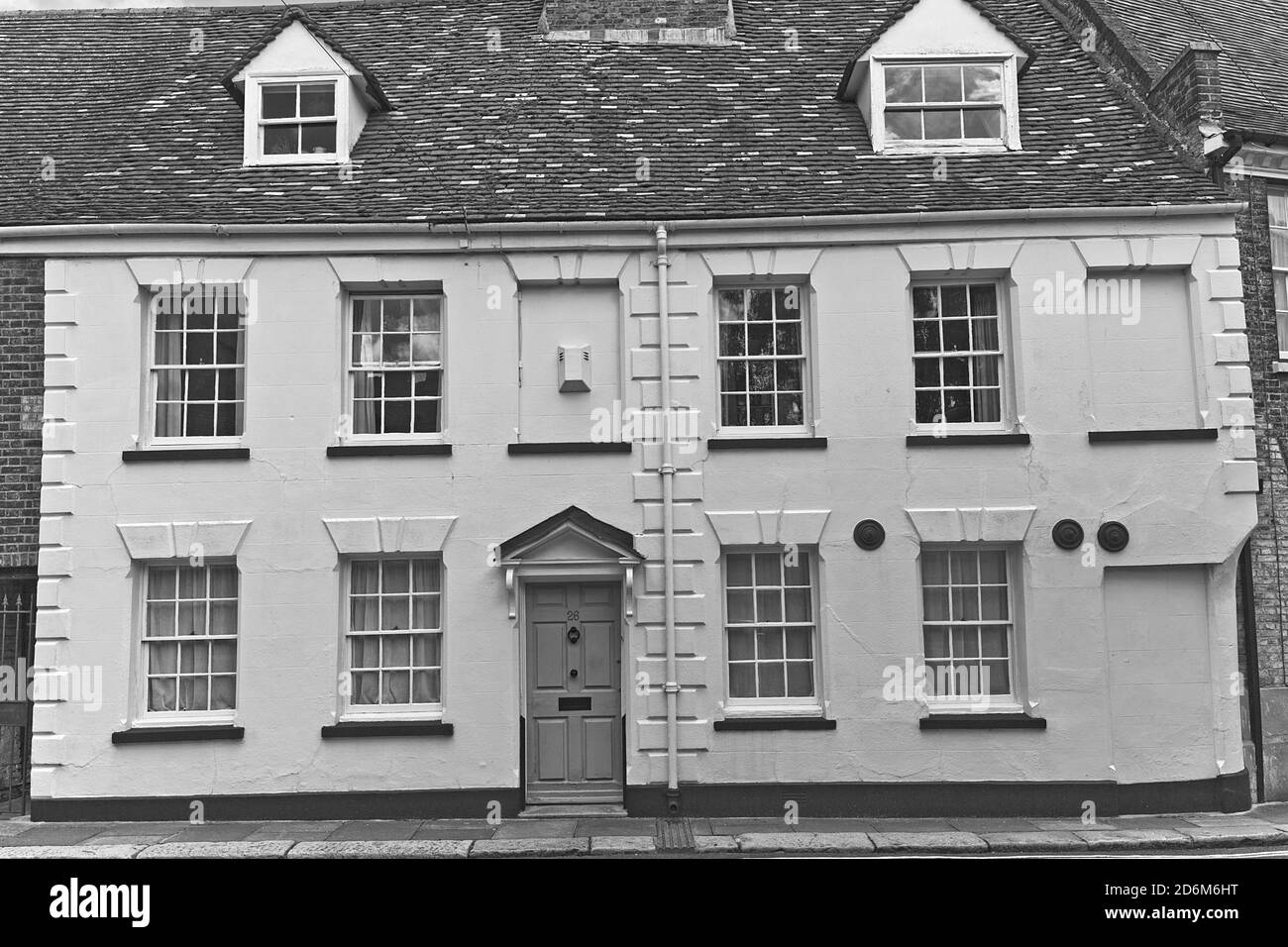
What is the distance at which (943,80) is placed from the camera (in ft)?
43.9

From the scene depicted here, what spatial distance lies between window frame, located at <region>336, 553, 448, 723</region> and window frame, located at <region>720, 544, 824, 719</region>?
336 cm

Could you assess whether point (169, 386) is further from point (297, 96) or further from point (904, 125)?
point (904, 125)

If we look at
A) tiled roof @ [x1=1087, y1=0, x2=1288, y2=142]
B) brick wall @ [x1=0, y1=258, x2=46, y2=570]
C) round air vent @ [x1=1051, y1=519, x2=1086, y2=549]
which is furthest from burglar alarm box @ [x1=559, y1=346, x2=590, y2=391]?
tiled roof @ [x1=1087, y1=0, x2=1288, y2=142]

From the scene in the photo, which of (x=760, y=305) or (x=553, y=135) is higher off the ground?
(x=553, y=135)

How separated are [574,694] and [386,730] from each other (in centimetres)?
224

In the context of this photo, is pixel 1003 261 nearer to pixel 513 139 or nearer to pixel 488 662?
pixel 513 139

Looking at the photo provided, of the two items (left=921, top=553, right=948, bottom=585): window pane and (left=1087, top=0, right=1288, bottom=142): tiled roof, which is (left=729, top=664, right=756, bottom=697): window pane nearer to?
(left=921, top=553, right=948, bottom=585): window pane

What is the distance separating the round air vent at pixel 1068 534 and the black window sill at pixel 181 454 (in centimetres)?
977

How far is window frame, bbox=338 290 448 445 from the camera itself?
12.3 m

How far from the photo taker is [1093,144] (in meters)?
13.1

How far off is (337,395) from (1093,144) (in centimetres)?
1027

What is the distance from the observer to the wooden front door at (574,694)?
1207cm

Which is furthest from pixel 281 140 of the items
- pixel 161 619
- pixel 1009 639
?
pixel 1009 639

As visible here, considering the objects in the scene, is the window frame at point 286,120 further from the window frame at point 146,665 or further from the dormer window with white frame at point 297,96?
the window frame at point 146,665
